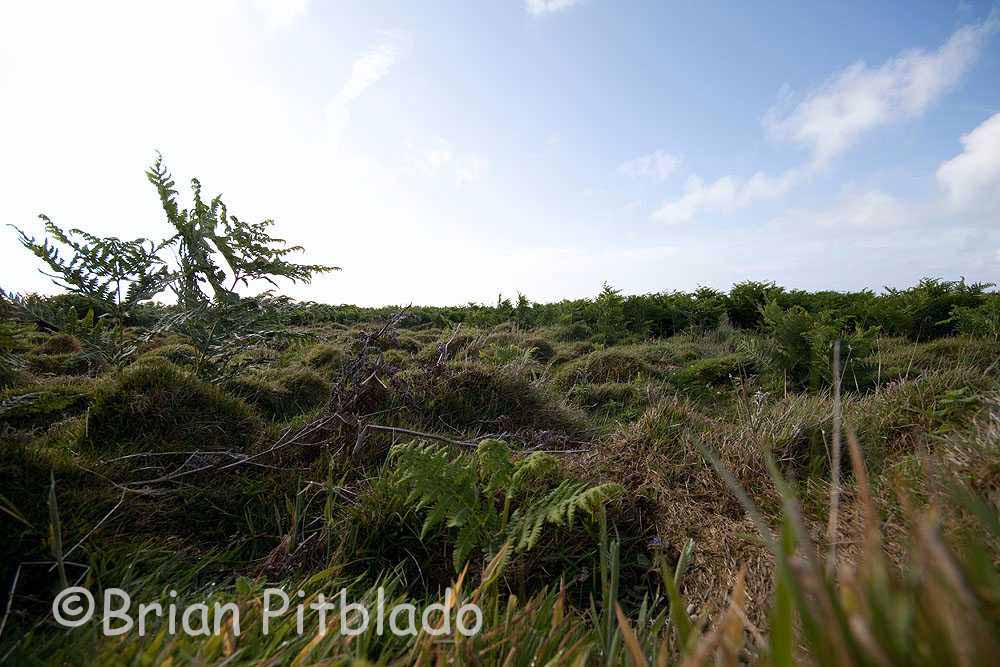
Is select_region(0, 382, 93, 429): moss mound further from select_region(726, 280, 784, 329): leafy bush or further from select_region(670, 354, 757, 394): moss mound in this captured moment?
select_region(726, 280, 784, 329): leafy bush

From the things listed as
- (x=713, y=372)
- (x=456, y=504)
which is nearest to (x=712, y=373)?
(x=713, y=372)

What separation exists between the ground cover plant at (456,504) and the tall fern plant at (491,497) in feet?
0.04

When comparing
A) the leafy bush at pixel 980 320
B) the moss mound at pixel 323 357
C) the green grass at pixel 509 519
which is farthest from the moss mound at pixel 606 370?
the leafy bush at pixel 980 320

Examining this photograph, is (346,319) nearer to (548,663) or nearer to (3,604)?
(3,604)

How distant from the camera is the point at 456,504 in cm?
197

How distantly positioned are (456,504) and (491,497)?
15 cm

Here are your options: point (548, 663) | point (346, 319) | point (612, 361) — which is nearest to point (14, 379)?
point (548, 663)

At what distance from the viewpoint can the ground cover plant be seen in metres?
0.54

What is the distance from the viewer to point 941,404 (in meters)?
2.61

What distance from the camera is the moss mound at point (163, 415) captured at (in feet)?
8.31

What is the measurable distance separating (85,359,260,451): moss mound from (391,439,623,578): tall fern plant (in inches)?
47.3

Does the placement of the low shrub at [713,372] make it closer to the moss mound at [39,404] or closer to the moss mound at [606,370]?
the moss mound at [606,370]

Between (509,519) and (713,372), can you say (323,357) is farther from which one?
(713,372)

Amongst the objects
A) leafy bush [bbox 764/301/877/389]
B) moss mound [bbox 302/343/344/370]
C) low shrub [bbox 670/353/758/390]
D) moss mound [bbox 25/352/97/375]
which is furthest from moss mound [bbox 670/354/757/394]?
moss mound [bbox 25/352/97/375]
